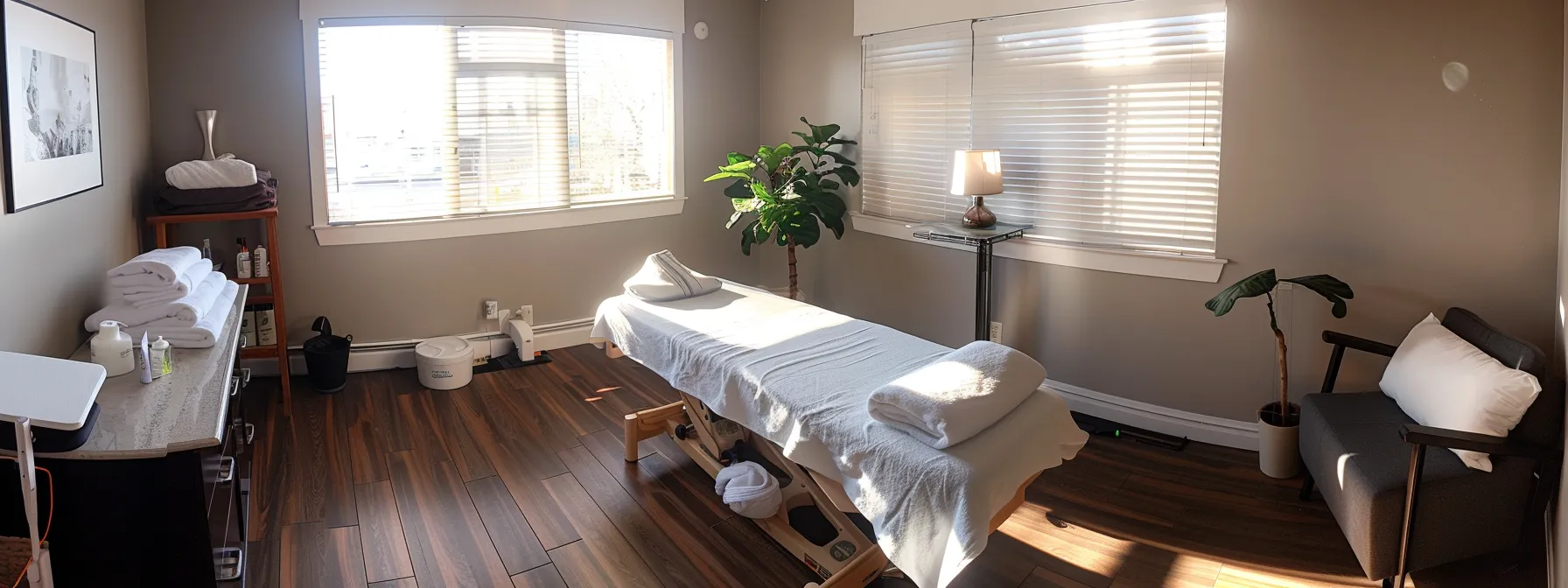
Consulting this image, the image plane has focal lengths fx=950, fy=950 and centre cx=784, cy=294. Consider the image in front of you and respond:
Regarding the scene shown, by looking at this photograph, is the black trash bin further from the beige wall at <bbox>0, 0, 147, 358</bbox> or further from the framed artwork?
the framed artwork

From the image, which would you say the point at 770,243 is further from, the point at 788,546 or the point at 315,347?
the point at 788,546

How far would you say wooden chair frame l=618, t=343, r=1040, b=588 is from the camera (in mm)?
2555

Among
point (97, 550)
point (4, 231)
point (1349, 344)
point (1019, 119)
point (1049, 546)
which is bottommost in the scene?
point (1049, 546)

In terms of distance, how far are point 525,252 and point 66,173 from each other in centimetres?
223

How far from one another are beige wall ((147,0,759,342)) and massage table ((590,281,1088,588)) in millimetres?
1356

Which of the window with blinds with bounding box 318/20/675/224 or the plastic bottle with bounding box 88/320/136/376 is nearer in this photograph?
the plastic bottle with bounding box 88/320/136/376

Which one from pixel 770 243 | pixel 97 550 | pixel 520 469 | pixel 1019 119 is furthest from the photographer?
pixel 770 243

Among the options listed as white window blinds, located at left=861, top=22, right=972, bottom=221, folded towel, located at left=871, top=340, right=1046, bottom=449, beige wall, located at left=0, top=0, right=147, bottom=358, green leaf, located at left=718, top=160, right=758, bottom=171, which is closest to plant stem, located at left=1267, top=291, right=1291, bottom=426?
folded towel, located at left=871, top=340, right=1046, bottom=449

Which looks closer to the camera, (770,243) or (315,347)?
(315,347)

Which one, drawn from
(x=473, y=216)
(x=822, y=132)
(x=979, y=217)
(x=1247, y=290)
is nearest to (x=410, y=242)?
(x=473, y=216)

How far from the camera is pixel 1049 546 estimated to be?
9.43 feet

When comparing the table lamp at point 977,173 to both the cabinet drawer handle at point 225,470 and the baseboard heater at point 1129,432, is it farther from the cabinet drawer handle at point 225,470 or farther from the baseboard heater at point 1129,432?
the cabinet drawer handle at point 225,470

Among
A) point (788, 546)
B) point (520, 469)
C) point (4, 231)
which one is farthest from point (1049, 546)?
point (4, 231)

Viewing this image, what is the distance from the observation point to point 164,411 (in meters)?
2.10
